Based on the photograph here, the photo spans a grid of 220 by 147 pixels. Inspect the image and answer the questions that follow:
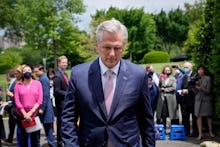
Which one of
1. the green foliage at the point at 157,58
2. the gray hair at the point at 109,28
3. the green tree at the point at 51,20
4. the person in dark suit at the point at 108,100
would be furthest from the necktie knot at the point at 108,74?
the green foliage at the point at 157,58

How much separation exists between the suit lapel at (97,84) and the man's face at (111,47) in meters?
0.13

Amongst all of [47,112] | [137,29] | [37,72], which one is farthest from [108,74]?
[137,29]

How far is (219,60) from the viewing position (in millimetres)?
8141

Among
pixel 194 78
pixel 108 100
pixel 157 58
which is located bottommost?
pixel 157 58

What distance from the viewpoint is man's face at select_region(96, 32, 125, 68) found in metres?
2.43

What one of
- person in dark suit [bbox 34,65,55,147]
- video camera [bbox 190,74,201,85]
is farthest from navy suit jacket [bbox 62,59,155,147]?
video camera [bbox 190,74,201,85]

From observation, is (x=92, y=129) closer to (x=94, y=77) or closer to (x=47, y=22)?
(x=94, y=77)

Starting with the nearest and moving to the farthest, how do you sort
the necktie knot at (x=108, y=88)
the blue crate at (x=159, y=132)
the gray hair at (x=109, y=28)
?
the gray hair at (x=109, y=28) < the necktie knot at (x=108, y=88) < the blue crate at (x=159, y=132)

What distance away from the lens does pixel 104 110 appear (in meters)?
2.49

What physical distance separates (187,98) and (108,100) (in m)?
6.68

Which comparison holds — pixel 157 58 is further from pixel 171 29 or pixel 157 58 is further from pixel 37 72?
pixel 37 72

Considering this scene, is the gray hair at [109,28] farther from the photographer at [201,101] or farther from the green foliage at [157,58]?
the green foliage at [157,58]

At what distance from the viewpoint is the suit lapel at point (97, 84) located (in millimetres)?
2508

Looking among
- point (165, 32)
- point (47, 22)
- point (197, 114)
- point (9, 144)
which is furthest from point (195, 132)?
point (165, 32)
